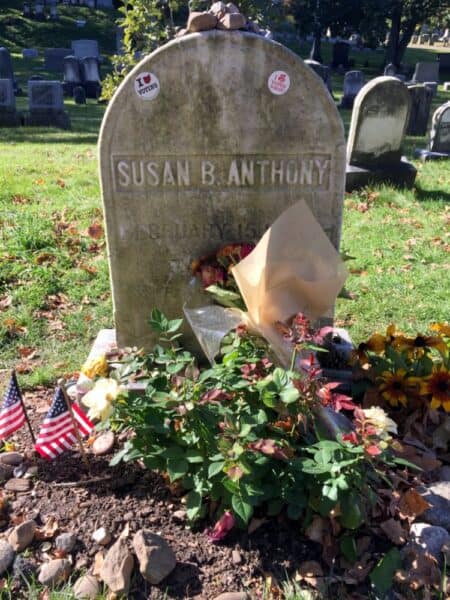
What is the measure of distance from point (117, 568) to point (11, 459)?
898mm

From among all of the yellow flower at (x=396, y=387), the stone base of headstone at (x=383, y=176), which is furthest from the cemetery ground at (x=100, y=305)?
the yellow flower at (x=396, y=387)

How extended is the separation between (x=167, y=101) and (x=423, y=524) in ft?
6.90

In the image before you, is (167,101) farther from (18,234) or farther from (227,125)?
(18,234)

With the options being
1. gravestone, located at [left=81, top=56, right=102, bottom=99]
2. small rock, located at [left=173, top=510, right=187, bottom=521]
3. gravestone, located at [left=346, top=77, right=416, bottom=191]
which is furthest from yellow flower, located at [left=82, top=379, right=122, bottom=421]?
gravestone, located at [left=81, top=56, right=102, bottom=99]

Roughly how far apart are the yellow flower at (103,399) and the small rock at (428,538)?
1.24 meters

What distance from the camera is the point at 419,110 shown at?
1269 cm

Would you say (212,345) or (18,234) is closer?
(212,345)

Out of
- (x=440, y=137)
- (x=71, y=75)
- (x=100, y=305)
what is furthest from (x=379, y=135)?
(x=71, y=75)

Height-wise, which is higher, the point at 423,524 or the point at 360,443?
the point at 360,443

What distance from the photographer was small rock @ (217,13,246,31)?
2526 mm

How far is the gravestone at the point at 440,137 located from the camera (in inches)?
382

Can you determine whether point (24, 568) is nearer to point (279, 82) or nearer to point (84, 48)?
point (279, 82)

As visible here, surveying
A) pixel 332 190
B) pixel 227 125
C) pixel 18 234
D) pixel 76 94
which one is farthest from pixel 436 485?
pixel 76 94

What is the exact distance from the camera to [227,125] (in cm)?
270
